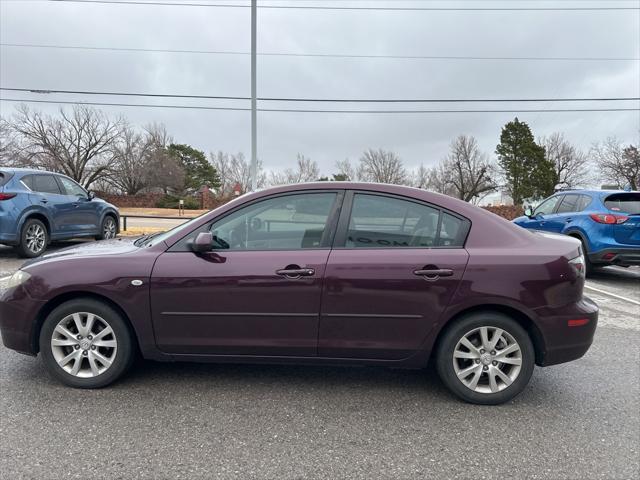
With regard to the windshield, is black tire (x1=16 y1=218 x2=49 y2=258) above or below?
below

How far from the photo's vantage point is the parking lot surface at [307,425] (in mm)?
2285

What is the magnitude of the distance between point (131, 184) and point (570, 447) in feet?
170

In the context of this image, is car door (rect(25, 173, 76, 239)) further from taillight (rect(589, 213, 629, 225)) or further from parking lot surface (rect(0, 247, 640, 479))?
taillight (rect(589, 213, 629, 225))

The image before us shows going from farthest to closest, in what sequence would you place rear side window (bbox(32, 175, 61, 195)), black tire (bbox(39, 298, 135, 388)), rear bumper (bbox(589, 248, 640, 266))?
rear side window (bbox(32, 175, 61, 195)) < rear bumper (bbox(589, 248, 640, 266)) < black tire (bbox(39, 298, 135, 388))

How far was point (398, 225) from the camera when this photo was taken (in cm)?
309

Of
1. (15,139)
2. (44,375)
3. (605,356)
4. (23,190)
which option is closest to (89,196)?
(23,190)

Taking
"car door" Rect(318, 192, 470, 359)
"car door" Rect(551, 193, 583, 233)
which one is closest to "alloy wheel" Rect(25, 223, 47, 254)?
"car door" Rect(318, 192, 470, 359)

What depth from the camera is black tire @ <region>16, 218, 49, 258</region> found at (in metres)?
7.95

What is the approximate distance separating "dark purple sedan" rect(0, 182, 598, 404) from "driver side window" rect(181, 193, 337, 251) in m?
0.01

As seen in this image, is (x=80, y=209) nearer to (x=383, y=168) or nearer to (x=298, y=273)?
(x=298, y=273)

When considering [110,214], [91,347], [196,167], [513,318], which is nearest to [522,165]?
[196,167]

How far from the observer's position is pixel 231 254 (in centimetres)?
302

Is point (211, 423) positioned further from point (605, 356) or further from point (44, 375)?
point (605, 356)

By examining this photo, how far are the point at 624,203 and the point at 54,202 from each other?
11.2m
